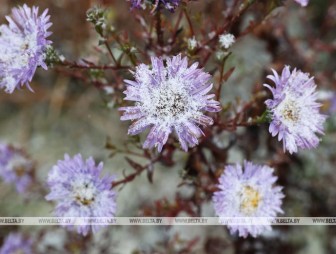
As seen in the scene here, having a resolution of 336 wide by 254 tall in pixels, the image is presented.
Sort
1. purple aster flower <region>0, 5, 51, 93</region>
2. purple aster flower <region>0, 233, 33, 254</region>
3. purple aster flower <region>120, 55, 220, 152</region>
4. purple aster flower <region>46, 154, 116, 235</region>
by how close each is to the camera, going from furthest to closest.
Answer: purple aster flower <region>0, 233, 33, 254</region> → purple aster flower <region>46, 154, 116, 235</region> → purple aster flower <region>0, 5, 51, 93</region> → purple aster flower <region>120, 55, 220, 152</region>

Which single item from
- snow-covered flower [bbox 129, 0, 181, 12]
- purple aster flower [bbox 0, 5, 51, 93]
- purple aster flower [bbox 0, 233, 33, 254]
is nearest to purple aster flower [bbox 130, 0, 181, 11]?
snow-covered flower [bbox 129, 0, 181, 12]

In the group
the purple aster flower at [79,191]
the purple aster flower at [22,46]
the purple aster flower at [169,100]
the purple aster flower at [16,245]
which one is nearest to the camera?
the purple aster flower at [169,100]

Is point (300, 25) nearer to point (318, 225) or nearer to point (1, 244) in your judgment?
point (318, 225)

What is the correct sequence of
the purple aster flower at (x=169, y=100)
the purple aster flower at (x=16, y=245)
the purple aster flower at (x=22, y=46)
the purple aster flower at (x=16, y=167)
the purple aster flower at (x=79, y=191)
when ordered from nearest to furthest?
the purple aster flower at (x=169, y=100) < the purple aster flower at (x=22, y=46) < the purple aster flower at (x=79, y=191) < the purple aster flower at (x=16, y=245) < the purple aster flower at (x=16, y=167)

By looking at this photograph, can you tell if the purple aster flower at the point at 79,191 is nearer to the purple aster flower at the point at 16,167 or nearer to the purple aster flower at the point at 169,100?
the purple aster flower at the point at 169,100

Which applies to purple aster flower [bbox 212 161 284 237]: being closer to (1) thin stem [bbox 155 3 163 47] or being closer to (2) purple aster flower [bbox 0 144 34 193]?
(1) thin stem [bbox 155 3 163 47]

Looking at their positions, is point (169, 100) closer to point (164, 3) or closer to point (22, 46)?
point (164, 3)

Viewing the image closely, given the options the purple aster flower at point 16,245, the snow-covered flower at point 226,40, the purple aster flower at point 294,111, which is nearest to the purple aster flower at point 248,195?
the purple aster flower at point 294,111

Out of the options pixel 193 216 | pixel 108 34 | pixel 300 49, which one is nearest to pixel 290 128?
pixel 193 216
